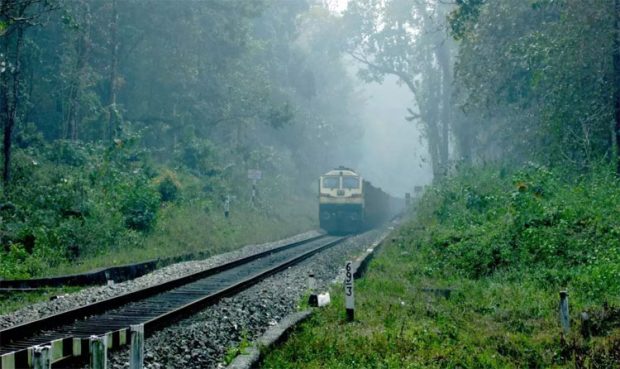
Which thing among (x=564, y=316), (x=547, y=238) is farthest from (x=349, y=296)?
(x=547, y=238)

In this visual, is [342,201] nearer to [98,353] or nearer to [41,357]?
[98,353]

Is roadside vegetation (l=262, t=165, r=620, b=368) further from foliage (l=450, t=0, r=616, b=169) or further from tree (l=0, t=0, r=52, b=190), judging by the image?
tree (l=0, t=0, r=52, b=190)

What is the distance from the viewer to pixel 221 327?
26.2 feet

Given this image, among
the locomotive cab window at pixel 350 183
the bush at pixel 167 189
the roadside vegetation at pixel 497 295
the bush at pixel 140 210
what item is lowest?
the roadside vegetation at pixel 497 295

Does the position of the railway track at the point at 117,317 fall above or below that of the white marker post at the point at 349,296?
below

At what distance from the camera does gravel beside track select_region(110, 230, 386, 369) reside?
646cm

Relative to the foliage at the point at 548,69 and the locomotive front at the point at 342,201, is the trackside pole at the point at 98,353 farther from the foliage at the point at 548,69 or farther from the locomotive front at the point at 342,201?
the locomotive front at the point at 342,201

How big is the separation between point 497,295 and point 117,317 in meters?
5.51

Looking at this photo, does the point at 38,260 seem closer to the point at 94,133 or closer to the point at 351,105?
the point at 94,133

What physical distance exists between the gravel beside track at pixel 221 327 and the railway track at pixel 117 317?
197 millimetres

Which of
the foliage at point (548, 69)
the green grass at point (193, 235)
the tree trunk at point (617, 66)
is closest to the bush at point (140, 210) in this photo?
the green grass at point (193, 235)

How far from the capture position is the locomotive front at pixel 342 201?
29.9 m

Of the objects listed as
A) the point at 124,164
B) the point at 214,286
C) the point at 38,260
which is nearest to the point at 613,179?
the point at 214,286

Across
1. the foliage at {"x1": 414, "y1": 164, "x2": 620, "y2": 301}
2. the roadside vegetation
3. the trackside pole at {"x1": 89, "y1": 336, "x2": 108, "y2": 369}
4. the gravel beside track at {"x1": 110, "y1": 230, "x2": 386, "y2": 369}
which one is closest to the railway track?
→ the gravel beside track at {"x1": 110, "y1": 230, "x2": 386, "y2": 369}
